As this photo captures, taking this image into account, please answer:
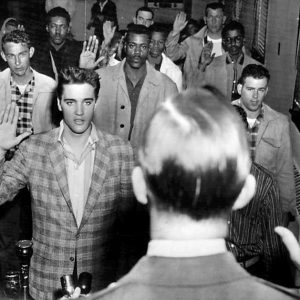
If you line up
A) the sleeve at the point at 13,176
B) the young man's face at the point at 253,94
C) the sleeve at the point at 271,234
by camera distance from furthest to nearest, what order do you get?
the young man's face at the point at 253,94 < the sleeve at the point at 271,234 < the sleeve at the point at 13,176

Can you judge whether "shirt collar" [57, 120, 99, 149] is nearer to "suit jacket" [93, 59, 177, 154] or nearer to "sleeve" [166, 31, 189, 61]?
"suit jacket" [93, 59, 177, 154]

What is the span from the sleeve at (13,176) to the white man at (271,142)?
1.45 metres

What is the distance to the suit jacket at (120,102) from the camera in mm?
3867

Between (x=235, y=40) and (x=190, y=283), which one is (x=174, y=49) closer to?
(x=235, y=40)

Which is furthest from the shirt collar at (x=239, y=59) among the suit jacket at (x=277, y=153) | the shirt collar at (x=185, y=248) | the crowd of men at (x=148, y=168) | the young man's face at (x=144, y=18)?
the shirt collar at (x=185, y=248)

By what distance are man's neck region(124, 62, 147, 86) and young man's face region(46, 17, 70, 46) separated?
0.91 meters

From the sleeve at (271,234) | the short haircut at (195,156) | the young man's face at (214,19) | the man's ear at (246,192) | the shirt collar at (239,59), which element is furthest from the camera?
the young man's face at (214,19)

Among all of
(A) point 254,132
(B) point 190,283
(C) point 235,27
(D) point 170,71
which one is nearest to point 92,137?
(A) point 254,132

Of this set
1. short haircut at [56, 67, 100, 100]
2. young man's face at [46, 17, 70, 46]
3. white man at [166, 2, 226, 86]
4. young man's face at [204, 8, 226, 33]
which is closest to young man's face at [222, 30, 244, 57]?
white man at [166, 2, 226, 86]

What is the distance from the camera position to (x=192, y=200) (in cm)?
86

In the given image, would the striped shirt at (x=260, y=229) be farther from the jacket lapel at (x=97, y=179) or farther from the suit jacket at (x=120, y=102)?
the suit jacket at (x=120, y=102)

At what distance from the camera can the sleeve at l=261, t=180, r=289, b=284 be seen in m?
2.34

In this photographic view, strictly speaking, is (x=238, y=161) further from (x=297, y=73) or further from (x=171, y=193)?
(x=297, y=73)

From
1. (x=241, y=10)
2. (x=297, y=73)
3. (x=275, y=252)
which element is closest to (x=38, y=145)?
(x=275, y=252)
